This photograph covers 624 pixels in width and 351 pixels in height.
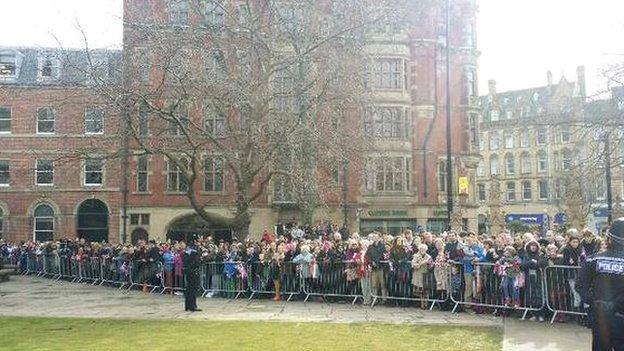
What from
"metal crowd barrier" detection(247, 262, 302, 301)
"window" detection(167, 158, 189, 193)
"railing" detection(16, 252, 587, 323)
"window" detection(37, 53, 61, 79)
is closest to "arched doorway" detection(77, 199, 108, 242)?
"window" detection(167, 158, 189, 193)

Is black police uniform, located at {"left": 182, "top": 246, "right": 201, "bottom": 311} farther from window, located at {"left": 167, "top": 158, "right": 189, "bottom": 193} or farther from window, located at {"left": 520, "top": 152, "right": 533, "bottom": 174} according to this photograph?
window, located at {"left": 520, "top": 152, "right": 533, "bottom": 174}

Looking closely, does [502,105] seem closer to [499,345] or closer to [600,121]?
[600,121]

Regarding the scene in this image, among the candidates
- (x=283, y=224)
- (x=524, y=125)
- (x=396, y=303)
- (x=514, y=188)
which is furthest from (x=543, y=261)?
(x=514, y=188)

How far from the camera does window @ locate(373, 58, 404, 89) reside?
41188mm

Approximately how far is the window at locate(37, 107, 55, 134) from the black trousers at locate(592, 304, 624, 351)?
41.2 m

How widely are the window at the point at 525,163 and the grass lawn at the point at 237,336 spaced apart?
223 ft

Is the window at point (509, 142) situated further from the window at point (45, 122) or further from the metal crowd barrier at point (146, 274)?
the metal crowd barrier at point (146, 274)

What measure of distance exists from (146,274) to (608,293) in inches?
752

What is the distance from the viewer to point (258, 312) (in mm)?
16516

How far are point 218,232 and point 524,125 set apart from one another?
25.3 m

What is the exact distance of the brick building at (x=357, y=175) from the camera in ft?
133

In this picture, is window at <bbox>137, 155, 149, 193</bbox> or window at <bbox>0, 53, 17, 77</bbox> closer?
window at <bbox>137, 155, 149, 193</bbox>

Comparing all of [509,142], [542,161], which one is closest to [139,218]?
[542,161]

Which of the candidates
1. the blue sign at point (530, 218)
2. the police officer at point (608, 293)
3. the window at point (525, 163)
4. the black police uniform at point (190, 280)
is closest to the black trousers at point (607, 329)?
the police officer at point (608, 293)
